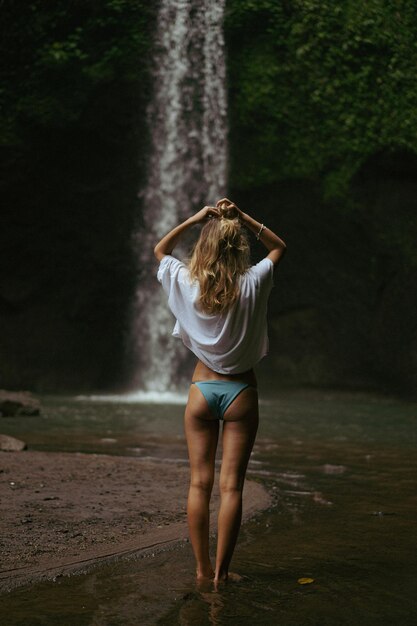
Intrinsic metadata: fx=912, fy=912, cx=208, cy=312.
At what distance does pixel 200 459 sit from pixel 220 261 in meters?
0.90

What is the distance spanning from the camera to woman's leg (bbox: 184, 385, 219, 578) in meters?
4.08

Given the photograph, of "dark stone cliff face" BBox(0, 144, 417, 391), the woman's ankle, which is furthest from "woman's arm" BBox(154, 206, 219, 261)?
"dark stone cliff face" BBox(0, 144, 417, 391)

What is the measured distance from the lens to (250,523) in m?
5.32

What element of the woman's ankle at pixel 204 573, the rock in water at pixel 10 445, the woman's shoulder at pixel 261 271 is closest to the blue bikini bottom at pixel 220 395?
the woman's shoulder at pixel 261 271

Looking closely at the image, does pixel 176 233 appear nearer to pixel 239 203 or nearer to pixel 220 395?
pixel 220 395

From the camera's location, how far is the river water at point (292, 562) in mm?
3531

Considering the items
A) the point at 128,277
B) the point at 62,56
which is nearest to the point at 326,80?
the point at 62,56

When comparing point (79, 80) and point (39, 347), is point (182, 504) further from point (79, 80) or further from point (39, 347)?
point (39, 347)

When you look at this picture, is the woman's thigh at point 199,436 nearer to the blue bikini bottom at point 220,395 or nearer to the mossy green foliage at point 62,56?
the blue bikini bottom at point 220,395

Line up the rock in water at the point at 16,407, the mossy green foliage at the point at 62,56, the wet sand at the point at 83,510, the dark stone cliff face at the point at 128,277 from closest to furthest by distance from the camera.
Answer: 1. the wet sand at the point at 83,510
2. the rock in water at the point at 16,407
3. the mossy green foliage at the point at 62,56
4. the dark stone cliff face at the point at 128,277

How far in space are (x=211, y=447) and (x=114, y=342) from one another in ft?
59.2

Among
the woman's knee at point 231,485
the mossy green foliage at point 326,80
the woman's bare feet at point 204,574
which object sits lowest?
the woman's bare feet at point 204,574

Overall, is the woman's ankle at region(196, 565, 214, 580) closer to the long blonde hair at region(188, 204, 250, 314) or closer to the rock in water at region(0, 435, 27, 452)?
the long blonde hair at region(188, 204, 250, 314)

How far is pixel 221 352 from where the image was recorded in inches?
162
